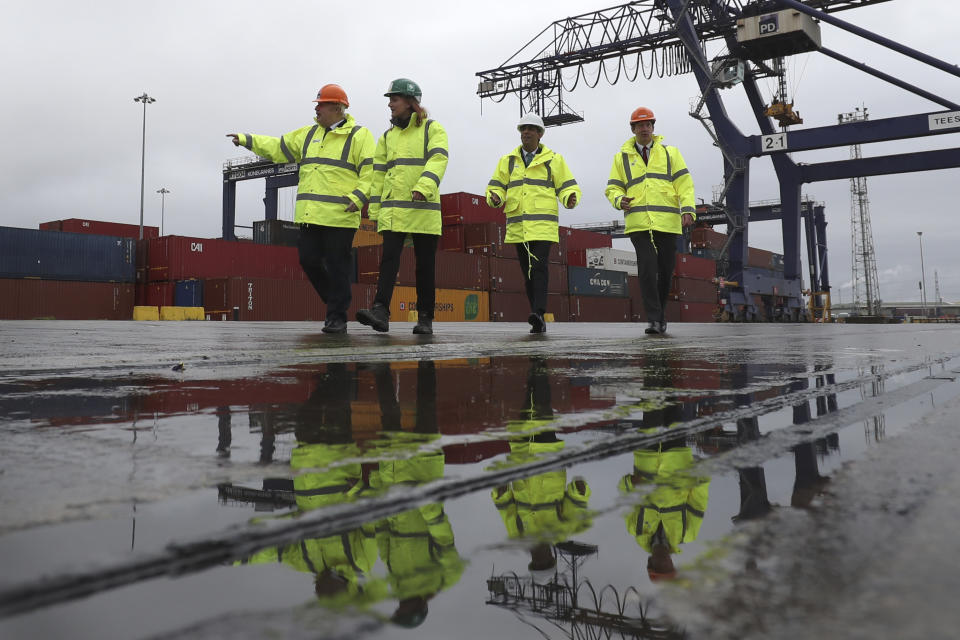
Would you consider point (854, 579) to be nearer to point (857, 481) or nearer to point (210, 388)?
point (857, 481)

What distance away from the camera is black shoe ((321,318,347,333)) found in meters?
4.93

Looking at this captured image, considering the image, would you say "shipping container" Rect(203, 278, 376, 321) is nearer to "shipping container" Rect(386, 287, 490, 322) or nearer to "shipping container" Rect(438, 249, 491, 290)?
"shipping container" Rect(386, 287, 490, 322)

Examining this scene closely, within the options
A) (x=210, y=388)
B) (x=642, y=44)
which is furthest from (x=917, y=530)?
(x=642, y=44)

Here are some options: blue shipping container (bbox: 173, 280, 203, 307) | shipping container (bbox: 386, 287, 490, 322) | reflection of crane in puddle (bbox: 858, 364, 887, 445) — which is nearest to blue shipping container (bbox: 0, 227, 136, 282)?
blue shipping container (bbox: 173, 280, 203, 307)

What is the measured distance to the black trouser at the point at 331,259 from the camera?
5.04 metres

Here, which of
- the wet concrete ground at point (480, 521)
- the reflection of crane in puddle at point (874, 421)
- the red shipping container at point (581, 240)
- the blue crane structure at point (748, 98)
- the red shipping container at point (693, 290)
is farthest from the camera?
the red shipping container at point (581, 240)

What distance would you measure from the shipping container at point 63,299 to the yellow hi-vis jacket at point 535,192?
64.7 ft

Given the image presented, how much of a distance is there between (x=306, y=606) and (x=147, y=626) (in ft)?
0.28

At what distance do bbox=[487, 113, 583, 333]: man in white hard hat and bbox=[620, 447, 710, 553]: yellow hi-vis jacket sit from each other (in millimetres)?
5030

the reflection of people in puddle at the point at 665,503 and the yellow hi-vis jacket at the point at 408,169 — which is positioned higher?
the yellow hi-vis jacket at the point at 408,169

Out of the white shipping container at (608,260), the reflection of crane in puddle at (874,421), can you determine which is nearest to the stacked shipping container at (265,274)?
the white shipping container at (608,260)

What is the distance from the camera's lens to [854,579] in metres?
0.42

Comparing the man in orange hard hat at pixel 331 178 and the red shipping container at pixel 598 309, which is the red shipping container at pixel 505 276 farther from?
the man in orange hard hat at pixel 331 178

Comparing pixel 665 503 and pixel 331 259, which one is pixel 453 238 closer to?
pixel 331 259
